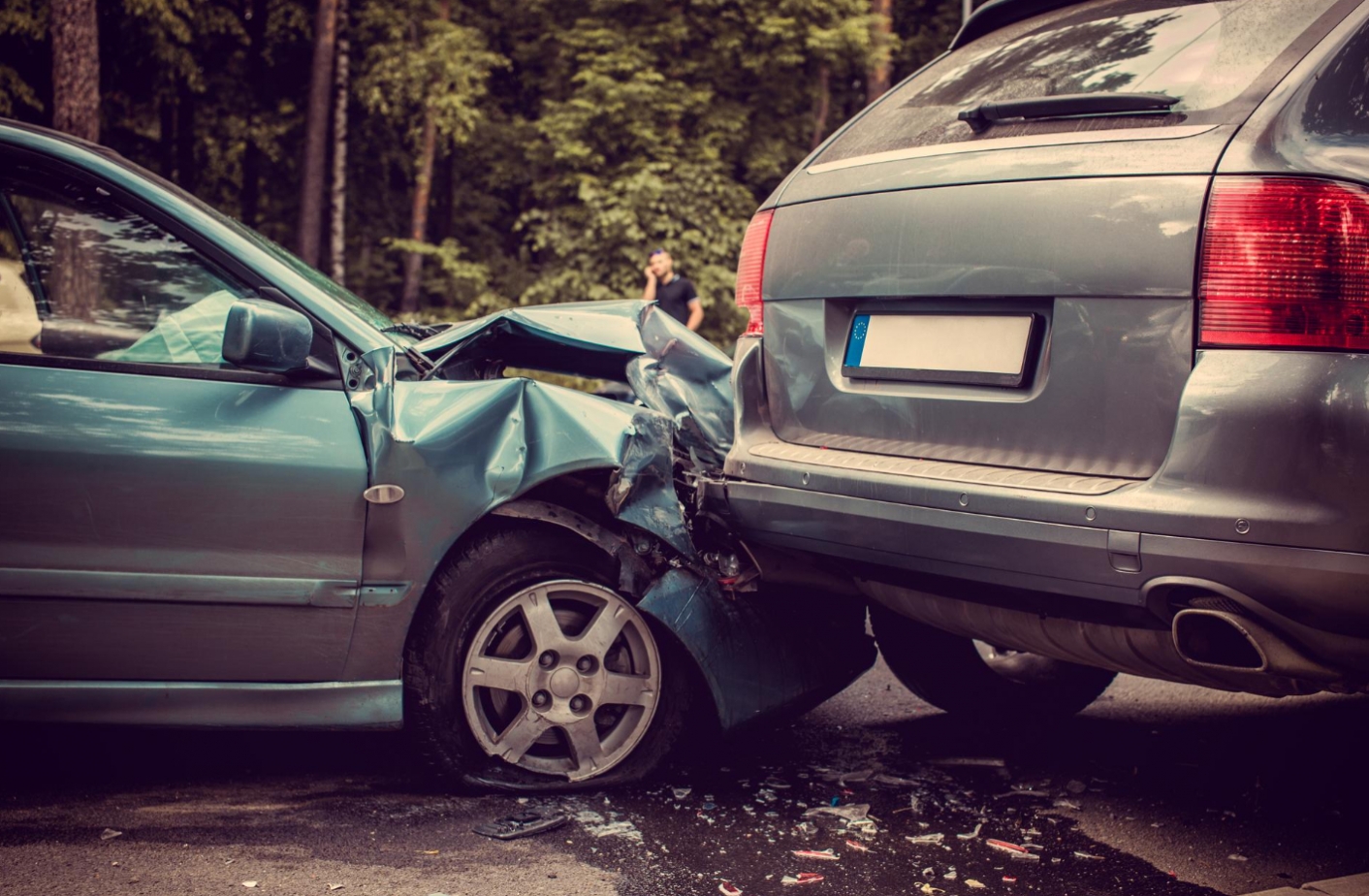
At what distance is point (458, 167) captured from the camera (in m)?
25.4

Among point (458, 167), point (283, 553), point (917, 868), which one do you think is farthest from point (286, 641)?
point (458, 167)

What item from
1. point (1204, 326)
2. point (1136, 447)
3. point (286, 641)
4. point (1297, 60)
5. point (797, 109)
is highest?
point (797, 109)

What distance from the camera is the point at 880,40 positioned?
1902 cm

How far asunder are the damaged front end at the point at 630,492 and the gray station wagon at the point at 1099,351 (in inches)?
9.0

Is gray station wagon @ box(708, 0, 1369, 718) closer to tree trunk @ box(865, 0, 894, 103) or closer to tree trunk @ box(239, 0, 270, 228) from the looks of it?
tree trunk @ box(865, 0, 894, 103)

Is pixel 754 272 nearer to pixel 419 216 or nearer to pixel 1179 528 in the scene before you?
pixel 1179 528

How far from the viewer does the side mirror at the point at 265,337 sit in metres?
2.98

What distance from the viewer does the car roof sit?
3.34 meters

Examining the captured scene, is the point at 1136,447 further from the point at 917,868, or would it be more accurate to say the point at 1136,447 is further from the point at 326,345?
the point at 326,345

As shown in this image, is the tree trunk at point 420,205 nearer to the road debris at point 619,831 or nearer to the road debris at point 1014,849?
the road debris at point 619,831

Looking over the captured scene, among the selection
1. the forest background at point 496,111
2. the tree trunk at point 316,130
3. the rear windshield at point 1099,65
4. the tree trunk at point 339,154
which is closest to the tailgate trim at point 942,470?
the rear windshield at point 1099,65

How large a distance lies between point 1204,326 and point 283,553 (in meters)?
2.16

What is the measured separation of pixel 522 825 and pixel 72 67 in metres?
8.91

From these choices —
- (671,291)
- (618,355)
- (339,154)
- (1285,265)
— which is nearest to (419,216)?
(339,154)
